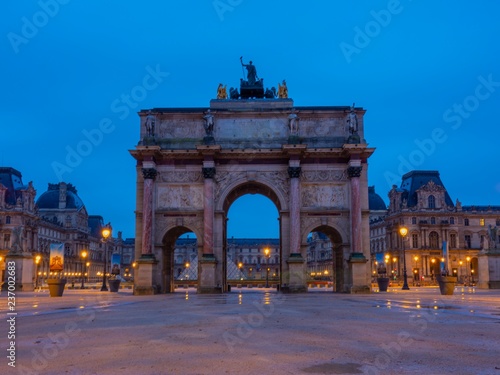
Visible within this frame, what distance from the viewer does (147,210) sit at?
41938 millimetres

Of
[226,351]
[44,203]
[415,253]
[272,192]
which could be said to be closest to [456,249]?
[415,253]

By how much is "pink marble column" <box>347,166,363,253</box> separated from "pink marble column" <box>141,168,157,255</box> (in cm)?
1485

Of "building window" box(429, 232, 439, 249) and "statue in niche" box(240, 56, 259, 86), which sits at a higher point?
"statue in niche" box(240, 56, 259, 86)

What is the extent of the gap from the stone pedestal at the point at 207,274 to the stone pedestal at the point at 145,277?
3499mm

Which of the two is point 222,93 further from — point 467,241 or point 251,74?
point 467,241

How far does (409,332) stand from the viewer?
12992mm

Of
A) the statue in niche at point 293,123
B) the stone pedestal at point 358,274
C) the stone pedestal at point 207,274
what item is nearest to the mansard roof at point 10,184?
the stone pedestal at point 207,274

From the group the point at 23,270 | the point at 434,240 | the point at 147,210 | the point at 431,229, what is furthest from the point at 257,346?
the point at 434,240

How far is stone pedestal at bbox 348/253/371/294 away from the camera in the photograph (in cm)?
4041

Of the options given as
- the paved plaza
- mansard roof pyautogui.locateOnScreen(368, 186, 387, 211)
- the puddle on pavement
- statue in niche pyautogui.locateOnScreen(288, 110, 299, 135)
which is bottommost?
the paved plaza

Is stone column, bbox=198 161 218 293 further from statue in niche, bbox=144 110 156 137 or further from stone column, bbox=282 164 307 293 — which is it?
stone column, bbox=282 164 307 293

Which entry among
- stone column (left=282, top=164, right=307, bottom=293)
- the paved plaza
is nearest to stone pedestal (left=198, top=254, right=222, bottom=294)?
stone column (left=282, top=164, right=307, bottom=293)

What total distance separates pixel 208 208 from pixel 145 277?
6771mm

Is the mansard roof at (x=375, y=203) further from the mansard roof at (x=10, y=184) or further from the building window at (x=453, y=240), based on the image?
the mansard roof at (x=10, y=184)
